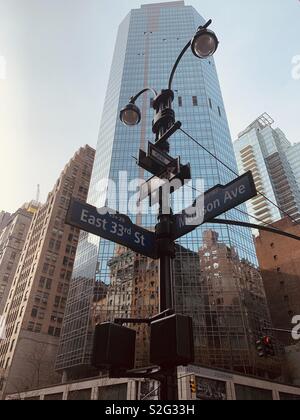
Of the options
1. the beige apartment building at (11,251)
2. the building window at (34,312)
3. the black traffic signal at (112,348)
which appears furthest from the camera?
the beige apartment building at (11,251)

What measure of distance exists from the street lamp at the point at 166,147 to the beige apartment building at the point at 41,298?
50543mm

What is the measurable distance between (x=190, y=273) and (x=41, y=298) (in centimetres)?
3465

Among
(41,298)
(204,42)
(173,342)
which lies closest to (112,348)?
(173,342)

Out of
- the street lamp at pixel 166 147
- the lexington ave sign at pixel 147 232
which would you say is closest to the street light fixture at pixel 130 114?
the street lamp at pixel 166 147

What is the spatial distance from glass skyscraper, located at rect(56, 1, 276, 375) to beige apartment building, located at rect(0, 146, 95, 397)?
23.1 feet

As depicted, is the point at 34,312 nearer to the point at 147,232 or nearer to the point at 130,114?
the point at 130,114

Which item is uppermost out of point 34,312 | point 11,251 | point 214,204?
point 11,251

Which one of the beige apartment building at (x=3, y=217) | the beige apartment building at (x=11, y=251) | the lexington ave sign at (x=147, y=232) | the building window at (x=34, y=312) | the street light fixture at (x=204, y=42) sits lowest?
the lexington ave sign at (x=147, y=232)

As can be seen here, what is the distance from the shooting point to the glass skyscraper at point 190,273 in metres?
56.2

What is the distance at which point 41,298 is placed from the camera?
240 feet

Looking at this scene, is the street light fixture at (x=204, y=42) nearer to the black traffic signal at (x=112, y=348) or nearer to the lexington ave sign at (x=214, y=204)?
the lexington ave sign at (x=214, y=204)

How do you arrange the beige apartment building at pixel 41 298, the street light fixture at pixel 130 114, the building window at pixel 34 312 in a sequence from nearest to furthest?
1. the street light fixture at pixel 130 114
2. the beige apartment building at pixel 41 298
3. the building window at pixel 34 312

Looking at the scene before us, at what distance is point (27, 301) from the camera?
233ft

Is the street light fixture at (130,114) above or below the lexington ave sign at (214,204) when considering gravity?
above
